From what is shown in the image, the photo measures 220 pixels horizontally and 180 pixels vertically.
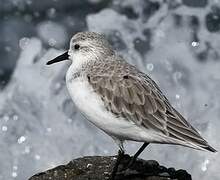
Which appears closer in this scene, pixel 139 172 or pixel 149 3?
pixel 139 172

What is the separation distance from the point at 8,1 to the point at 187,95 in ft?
12.6

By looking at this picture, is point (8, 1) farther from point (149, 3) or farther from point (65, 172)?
point (65, 172)

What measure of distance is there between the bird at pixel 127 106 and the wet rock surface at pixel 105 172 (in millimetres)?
458

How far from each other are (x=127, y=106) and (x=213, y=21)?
6250 millimetres

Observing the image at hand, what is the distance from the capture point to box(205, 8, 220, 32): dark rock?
37.9 feet

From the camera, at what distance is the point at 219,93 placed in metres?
10.5

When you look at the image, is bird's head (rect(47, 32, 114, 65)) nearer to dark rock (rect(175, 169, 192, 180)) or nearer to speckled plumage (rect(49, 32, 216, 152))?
speckled plumage (rect(49, 32, 216, 152))

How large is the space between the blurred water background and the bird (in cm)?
396

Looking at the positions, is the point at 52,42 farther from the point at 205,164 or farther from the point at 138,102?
the point at 138,102

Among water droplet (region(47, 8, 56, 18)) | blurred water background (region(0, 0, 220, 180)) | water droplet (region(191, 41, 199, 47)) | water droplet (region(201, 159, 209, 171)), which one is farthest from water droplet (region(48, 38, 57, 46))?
water droplet (region(201, 159, 209, 171))

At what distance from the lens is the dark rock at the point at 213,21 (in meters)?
11.6

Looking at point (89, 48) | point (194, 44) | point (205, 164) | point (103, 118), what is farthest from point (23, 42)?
point (103, 118)

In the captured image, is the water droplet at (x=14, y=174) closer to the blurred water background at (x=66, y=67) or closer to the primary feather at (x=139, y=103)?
the blurred water background at (x=66, y=67)

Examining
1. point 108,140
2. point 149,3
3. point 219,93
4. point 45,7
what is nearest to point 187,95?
point 219,93
